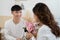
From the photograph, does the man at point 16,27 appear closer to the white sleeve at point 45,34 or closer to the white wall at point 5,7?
the white wall at point 5,7

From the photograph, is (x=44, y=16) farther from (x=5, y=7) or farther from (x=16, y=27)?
(x=5, y=7)

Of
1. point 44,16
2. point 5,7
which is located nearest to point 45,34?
point 44,16

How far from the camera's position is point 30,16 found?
3.97m

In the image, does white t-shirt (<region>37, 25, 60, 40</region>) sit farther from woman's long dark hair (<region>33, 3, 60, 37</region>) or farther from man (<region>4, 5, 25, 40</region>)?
man (<region>4, 5, 25, 40</region>)

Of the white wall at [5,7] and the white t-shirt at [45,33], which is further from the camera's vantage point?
the white wall at [5,7]

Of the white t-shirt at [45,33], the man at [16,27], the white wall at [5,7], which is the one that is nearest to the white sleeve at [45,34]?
the white t-shirt at [45,33]

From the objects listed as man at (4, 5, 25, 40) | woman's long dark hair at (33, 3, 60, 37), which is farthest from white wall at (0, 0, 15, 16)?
woman's long dark hair at (33, 3, 60, 37)

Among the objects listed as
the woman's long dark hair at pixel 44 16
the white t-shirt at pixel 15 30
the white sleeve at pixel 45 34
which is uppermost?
the woman's long dark hair at pixel 44 16

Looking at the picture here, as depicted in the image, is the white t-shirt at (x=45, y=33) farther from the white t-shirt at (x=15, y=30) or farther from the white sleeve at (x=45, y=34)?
the white t-shirt at (x=15, y=30)

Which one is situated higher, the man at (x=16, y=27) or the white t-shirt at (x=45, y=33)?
the white t-shirt at (x=45, y=33)

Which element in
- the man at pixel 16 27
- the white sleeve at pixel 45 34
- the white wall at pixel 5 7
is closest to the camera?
the white sleeve at pixel 45 34

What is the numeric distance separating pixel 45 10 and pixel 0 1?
9.27ft

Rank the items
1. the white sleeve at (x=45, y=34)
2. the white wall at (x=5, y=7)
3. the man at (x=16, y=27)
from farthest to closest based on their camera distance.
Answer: the white wall at (x=5, y=7)
the man at (x=16, y=27)
the white sleeve at (x=45, y=34)

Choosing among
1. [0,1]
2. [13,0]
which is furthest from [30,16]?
[0,1]
